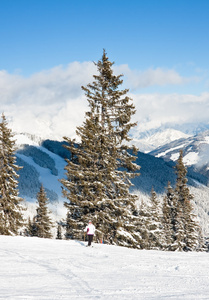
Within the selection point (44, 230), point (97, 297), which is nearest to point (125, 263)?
point (97, 297)

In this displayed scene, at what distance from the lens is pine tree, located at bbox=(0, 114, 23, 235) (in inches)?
1067

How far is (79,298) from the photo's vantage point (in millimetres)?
6145

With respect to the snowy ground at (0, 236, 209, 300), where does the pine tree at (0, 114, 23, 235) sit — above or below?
above

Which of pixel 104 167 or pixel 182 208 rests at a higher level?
pixel 104 167

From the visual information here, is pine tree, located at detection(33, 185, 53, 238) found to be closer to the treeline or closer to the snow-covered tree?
→ the snow-covered tree

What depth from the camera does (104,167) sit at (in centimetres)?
2058

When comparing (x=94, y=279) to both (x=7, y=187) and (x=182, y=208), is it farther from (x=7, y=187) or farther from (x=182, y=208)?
(x=182, y=208)

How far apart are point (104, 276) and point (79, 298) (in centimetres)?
281

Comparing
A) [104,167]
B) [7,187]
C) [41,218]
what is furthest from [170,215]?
[41,218]

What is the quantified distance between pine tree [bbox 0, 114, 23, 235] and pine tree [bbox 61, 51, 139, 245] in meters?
9.00

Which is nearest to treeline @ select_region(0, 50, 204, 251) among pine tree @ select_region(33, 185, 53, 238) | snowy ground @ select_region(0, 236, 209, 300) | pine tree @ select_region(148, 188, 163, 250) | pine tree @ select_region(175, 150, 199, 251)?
snowy ground @ select_region(0, 236, 209, 300)

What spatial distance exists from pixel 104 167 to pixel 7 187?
11986 mm

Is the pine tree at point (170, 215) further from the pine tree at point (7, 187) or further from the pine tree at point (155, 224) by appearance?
the pine tree at point (7, 187)

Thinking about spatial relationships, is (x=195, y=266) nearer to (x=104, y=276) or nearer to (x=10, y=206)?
(x=104, y=276)
